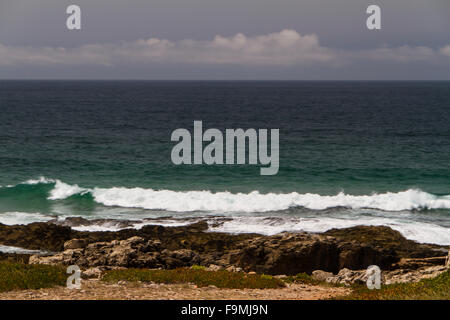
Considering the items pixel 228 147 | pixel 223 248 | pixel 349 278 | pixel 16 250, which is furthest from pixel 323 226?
pixel 228 147

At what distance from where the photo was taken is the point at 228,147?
248 ft

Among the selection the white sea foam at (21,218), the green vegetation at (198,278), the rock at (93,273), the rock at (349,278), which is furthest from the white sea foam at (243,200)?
the green vegetation at (198,278)

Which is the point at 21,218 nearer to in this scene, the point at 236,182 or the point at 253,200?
the point at 253,200

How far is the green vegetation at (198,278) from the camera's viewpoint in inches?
738

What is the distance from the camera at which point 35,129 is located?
9175cm

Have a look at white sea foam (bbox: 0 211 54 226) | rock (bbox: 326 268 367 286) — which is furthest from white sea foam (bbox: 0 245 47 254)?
rock (bbox: 326 268 367 286)

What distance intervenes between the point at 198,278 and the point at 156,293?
100 inches

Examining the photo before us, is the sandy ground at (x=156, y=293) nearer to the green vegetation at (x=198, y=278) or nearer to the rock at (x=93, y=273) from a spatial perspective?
the green vegetation at (x=198, y=278)

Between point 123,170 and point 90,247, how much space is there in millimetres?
33383

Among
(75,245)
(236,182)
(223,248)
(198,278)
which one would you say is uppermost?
(198,278)

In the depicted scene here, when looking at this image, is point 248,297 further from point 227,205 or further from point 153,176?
point 153,176

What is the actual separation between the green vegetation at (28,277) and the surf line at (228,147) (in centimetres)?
4030

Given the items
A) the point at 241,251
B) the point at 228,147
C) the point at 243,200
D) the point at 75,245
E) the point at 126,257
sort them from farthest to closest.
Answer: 1. the point at 228,147
2. the point at 243,200
3. the point at 75,245
4. the point at 241,251
5. the point at 126,257
